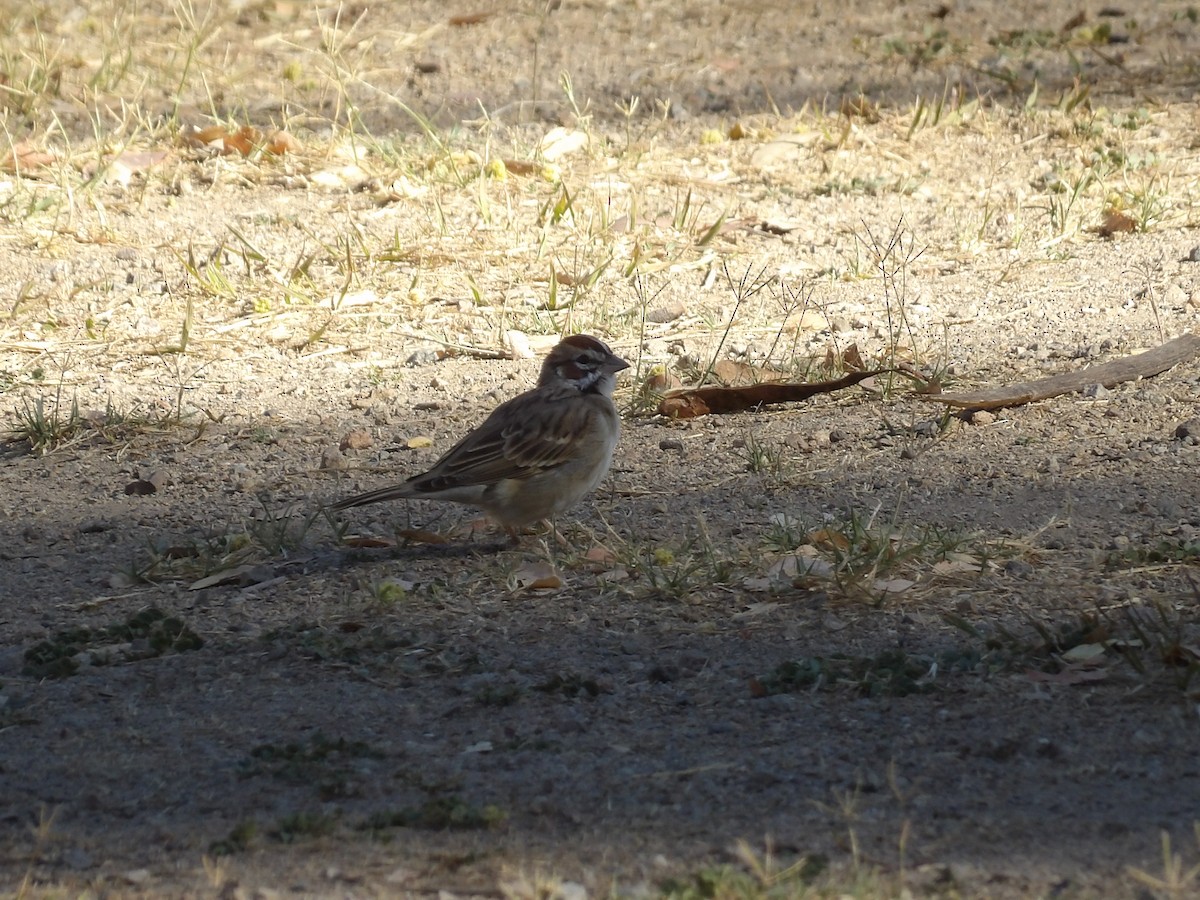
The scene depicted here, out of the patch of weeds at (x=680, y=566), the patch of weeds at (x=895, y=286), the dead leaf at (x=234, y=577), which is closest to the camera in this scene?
the patch of weeds at (x=680, y=566)

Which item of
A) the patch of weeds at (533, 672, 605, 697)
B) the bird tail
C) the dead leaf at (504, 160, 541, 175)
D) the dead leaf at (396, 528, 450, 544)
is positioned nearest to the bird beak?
the dead leaf at (396, 528, 450, 544)

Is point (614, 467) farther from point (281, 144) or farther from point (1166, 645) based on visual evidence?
point (281, 144)

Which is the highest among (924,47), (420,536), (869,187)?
(924,47)

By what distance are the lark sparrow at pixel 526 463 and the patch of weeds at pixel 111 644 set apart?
2.55 ft

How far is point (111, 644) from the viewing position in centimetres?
464

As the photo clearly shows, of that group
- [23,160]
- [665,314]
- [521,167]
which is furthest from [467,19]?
[665,314]

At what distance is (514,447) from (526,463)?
76 mm

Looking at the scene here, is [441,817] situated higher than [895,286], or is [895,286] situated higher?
[895,286]

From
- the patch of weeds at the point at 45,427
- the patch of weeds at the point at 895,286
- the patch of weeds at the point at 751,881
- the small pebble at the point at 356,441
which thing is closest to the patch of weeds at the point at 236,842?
the patch of weeds at the point at 751,881

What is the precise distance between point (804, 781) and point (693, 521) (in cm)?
202

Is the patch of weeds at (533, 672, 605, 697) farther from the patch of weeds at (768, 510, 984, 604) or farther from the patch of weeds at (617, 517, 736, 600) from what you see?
the patch of weeds at (768, 510, 984, 604)

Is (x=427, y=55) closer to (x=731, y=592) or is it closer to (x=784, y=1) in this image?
(x=784, y=1)

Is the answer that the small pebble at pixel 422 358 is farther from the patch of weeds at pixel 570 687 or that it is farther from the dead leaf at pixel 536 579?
the patch of weeds at pixel 570 687

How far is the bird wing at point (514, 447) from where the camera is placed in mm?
5348
